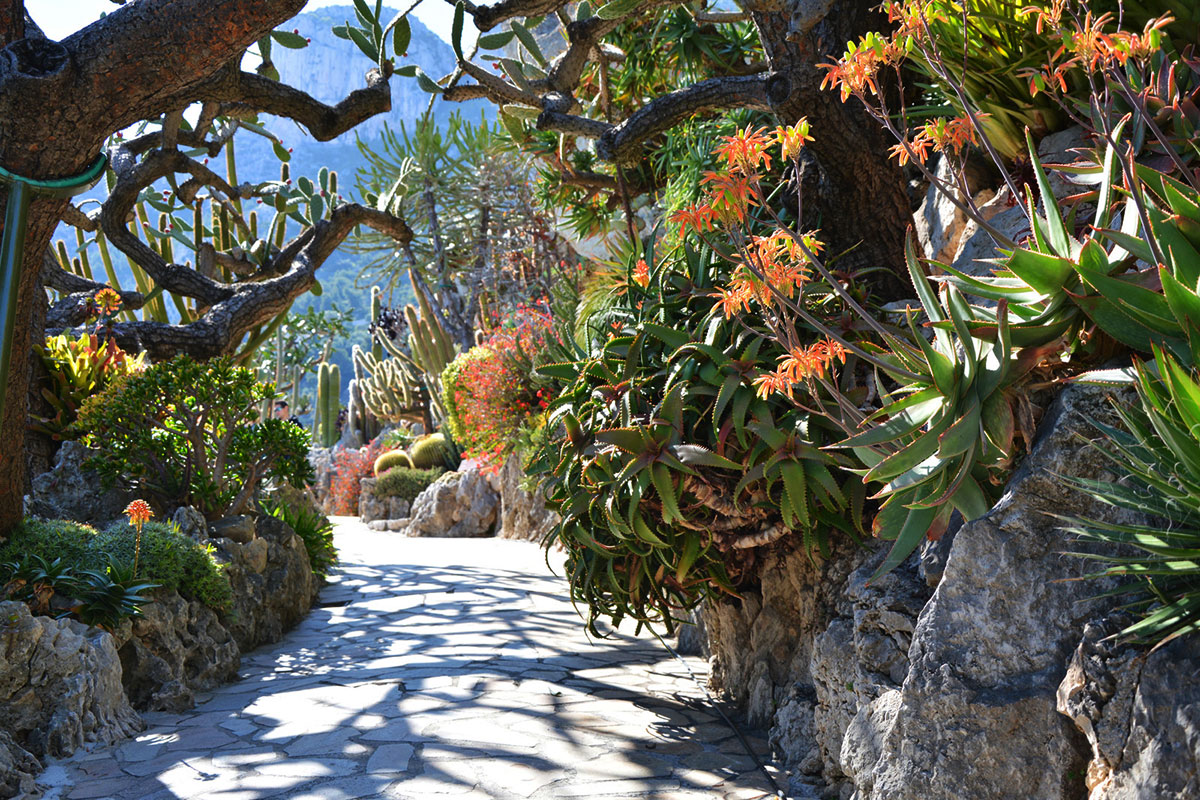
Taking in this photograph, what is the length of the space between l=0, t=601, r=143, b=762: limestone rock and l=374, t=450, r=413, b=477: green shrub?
13.8 m

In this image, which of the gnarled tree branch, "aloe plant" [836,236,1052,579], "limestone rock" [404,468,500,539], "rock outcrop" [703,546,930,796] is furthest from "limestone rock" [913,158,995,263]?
"limestone rock" [404,468,500,539]

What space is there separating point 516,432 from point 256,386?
506cm

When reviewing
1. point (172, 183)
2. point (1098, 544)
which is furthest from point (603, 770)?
point (172, 183)

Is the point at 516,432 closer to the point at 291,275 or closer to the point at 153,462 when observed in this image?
the point at 291,275

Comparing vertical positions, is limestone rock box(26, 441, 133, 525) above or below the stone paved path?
above

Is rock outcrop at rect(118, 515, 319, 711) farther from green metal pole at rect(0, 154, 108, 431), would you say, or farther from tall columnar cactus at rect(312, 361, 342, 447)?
tall columnar cactus at rect(312, 361, 342, 447)

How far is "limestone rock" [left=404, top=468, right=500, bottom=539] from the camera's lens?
13859 millimetres

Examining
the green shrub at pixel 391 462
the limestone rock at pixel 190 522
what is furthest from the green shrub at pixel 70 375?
the green shrub at pixel 391 462

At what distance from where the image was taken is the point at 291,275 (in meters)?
8.40

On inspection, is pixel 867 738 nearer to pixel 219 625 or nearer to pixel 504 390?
pixel 219 625

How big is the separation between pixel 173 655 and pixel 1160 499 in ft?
15.7

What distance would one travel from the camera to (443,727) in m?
3.86

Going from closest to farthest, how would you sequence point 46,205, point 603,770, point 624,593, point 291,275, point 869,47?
point 869,47 < point 603,770 < point 624,593 < point 46,205 < point 291,275

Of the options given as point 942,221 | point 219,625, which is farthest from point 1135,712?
point 219,625
